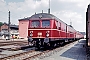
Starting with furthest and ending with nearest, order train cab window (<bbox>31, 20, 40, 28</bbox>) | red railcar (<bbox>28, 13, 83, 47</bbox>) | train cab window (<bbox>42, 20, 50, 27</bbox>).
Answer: train cab window (<bbox>31, 20, 40, 28</bbox>) → train cab window (<bbox>42, 20, 50, 27</bbox>) → red railcar (<bbox>28, 13, 83, 47</bbox>)

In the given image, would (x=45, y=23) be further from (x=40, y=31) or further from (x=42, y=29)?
(x=40, y=31)

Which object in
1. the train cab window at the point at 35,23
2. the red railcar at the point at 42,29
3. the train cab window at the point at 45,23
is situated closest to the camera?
the red railcar at the point at 42,29

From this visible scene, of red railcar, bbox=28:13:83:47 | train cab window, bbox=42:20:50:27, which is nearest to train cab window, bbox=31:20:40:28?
red railcar, bbox=28:13:83:47

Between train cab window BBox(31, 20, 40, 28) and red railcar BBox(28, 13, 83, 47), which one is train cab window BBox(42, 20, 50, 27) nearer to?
red railcar BBox(28, 13, 83, 47)

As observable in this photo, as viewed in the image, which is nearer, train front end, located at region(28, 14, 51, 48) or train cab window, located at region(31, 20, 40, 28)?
train front end, located at region(28, 14, 51, 48)

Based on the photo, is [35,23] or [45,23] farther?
[35,23]

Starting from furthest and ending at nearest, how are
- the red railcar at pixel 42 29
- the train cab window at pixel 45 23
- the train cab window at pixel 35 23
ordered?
the train cab window at pixel 35 23 → the train cab window at pixel 45 23 → the red railcar at pixel 42 29

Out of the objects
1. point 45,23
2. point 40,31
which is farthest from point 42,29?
point 45,23

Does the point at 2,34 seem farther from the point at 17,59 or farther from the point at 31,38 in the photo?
the point at 17,59

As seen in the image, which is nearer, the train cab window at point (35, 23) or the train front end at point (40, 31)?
the train front end at point (40, 31)

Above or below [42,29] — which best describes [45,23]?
above

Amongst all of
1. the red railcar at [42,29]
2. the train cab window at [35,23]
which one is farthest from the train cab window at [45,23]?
the train cab window at [35,23]

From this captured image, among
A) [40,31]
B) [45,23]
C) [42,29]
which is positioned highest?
[45,23]

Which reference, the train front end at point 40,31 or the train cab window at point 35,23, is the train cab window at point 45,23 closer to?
the train front end at point 40,31
